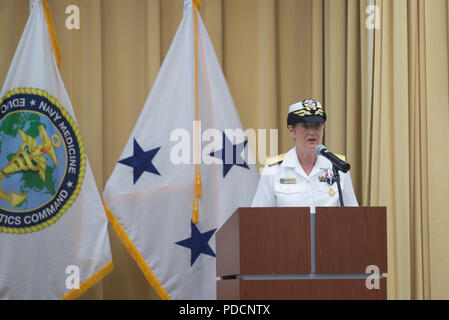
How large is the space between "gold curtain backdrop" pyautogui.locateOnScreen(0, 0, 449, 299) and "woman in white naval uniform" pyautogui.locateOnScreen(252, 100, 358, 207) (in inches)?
28.0

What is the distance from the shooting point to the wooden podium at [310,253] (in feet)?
6.91

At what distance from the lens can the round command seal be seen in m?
3.86

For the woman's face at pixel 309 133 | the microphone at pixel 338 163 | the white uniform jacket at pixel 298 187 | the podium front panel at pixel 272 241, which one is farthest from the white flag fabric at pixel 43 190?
the podium front panel at pixel 272 241

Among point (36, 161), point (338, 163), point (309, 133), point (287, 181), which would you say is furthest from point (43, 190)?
point (338, 163)

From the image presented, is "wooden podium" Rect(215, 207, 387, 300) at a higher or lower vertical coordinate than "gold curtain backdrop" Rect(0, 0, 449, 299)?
lower

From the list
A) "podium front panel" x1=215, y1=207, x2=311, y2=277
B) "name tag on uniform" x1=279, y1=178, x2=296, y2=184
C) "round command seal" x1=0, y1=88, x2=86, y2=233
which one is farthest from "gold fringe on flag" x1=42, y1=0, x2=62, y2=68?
"podium front panel" x1=215, y1=207, x2=311, y2=277

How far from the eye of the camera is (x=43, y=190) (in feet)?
12.9

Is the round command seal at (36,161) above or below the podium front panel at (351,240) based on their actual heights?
above

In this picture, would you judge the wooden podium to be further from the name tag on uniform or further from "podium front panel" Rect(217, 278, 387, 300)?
the name tag on uniform

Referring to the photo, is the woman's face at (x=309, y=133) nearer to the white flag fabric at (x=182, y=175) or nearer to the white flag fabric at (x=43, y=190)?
the white flag fabric at (x=182, y=175)

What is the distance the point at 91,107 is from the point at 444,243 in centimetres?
262

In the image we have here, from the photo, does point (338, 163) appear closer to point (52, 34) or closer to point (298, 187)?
point (298, 187)

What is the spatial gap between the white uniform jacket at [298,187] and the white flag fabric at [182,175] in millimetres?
902

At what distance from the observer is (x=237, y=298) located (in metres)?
2.12
